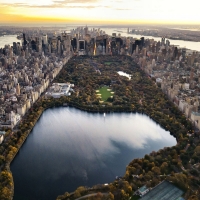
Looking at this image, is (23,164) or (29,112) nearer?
(23,164)

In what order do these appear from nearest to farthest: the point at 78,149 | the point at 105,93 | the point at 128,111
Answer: the point at 78,149 < the point at 128,111 < the point at 105,93

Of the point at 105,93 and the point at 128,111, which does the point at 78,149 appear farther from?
the point at 105,93

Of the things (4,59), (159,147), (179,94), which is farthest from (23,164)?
(4,59)

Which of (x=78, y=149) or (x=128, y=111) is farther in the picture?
(x=128, y=111)

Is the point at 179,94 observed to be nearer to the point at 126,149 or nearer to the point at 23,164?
the point at 126,149

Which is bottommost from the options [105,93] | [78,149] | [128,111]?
[78,149]

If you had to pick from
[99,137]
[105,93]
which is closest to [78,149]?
[99,137]
